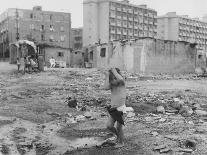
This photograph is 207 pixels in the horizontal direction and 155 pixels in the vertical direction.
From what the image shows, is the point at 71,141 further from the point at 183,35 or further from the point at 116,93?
the point at 183,35

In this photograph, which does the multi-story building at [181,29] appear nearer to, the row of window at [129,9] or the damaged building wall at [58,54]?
the row of window at [129,9]

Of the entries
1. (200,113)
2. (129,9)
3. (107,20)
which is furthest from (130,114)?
(129,9)

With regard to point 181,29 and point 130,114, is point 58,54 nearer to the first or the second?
point 130,114

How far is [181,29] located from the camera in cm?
9462

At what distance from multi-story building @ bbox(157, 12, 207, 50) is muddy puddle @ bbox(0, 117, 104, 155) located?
8842 centimetres

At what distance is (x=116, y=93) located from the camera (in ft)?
20.0

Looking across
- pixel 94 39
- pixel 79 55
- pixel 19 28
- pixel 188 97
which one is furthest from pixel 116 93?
pixel 94 39

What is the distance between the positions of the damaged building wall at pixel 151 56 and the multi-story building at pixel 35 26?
32050 millimetres

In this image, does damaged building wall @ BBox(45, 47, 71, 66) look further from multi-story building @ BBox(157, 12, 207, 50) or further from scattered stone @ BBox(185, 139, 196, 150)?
multi-story building @ BBox(157, 12, 207, 50)

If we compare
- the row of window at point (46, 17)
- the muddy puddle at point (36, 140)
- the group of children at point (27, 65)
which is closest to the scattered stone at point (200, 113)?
the muddy puddle at point (36, 140)

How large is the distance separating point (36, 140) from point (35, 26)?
60213 millimetres

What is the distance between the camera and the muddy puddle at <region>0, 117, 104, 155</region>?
6387mm

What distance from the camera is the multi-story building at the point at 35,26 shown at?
6166 centimetres

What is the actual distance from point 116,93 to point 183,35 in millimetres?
92152
